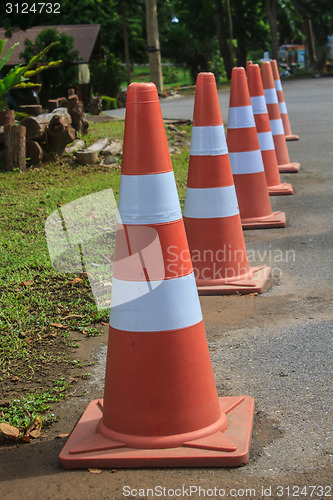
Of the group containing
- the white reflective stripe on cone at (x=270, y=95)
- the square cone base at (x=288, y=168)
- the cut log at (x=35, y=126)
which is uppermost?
the white reflective stripe on cone at (x=270, y=95)

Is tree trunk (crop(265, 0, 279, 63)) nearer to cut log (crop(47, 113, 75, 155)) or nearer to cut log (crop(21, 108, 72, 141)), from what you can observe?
cut log (crop(47, 113, 75, 155))

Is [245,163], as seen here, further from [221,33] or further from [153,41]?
[221,33]

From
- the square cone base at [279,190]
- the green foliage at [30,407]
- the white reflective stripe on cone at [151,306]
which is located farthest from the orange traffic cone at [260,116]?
the white reflective stripe on cone at [151,306]

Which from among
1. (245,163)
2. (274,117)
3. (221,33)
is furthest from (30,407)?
(221,33)

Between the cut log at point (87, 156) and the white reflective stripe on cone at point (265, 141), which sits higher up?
the white reflective stripe on cone at point (265, 141)

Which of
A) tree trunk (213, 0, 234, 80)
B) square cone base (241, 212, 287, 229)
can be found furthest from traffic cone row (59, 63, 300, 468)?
tree trunk (213, 0, 234, 80)

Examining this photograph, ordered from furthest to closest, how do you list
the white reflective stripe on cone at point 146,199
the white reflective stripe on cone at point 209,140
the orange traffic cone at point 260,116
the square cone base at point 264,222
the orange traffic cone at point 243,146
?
1. the orange traffic cone at point 260,116
2. the square cone base at point 264,222
3. the orange traffic cone at point 243,146
4. the white reflective stripe on cone at point 209,140
5. the white reflective stripe on cone at point 146,199

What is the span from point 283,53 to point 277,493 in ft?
202

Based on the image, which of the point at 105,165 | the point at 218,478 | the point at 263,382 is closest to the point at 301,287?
the point at 263,382

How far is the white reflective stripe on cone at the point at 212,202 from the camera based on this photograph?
15.8ft

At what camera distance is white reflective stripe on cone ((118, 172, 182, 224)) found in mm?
2891

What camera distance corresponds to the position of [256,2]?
44.3 metres

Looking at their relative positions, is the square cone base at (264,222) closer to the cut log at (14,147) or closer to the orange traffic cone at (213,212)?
the orange traffic cone at (213,212)

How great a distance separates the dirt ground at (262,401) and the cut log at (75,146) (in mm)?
4934
